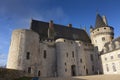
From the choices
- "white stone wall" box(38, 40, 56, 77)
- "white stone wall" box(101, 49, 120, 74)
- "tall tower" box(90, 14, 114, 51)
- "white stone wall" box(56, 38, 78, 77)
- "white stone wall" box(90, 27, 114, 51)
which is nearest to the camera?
"white stone wall" box(38, 40, 56, 77)

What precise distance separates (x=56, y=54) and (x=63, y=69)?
153 inches

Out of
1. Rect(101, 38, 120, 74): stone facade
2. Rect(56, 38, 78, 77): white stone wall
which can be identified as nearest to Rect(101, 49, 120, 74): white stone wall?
Rect(101, 38, 120, 74): stone facade

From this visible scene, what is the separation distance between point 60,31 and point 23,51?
13.2 metres

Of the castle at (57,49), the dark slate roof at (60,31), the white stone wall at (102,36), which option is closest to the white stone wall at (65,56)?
the castle at (57,49)

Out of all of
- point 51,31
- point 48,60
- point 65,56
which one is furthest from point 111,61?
point 51,31

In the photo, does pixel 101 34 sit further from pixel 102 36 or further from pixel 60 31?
pixel 60 31

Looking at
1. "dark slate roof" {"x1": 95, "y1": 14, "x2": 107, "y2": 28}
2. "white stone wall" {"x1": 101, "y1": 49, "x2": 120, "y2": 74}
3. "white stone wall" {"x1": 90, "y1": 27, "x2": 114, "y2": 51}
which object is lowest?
"white stone wall" {"x1": 101, "y1": 49, "x2": 120, "y2": 74}

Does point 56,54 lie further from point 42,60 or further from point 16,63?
point 16,63

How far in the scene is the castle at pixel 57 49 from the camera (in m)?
24.7

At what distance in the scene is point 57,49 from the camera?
1170 inches

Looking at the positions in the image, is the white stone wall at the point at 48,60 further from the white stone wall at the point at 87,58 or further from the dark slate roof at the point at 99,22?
the dark slate roof at the point at 99,22

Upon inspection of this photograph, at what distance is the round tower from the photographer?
77.8 ft

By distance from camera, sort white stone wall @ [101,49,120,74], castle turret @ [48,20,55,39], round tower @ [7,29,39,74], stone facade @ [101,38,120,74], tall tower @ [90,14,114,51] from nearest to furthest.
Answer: round tower @ [7,29,39,74]
white stone wall @ [101,49,120,74]
stone facade @ [101,38,120,74]
castle turret @ [48,20,55,39]
tall tower @ [90,14,114,51]

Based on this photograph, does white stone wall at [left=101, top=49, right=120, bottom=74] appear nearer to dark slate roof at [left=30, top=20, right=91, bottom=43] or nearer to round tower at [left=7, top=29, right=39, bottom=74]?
dark slate roof at [left=30, top=20, right=91, bottom=43]
